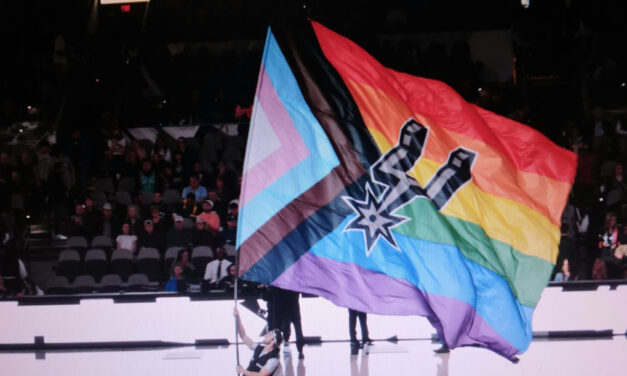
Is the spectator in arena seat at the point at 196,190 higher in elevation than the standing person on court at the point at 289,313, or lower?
higher

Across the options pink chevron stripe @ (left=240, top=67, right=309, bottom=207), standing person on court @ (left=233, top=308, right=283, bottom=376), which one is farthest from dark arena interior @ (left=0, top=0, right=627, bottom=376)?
pink chevron stripe @ (left=240, top=67, right=309, bottom=207)

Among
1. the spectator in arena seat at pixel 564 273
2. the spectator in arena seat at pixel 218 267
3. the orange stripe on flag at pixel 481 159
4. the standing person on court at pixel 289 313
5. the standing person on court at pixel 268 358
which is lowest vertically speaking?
the standing person on court at pixel 268 358

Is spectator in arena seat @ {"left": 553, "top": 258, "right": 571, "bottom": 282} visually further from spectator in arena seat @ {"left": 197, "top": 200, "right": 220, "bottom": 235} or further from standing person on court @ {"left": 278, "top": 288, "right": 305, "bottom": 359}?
spectator in arena seat @ {"left": 197, "top": 200, "right": 220, "bottom": 235}

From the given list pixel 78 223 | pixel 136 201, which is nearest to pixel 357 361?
pixel 136 201

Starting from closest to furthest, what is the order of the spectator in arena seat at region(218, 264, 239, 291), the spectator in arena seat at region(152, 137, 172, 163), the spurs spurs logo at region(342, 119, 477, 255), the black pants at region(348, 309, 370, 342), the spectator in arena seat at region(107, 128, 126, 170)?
the spurs spurs logo at region(342, 119, 477, 255) → the black pants at region(348, 309, 370, 342) → the spectator in arena seat at region(218, 264, 239, 291) → the spectator in arena seat at region(152, 137, 172, 163) → the spectator in arena seat at region(107, 128, 126, 170)

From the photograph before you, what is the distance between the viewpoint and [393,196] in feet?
26.8

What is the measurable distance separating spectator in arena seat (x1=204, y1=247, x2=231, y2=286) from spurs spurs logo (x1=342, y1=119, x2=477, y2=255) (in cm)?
717

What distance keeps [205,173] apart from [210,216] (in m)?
1.94

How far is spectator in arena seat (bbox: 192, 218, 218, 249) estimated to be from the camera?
1619cm

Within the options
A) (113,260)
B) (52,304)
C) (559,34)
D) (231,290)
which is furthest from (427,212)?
(559,34)

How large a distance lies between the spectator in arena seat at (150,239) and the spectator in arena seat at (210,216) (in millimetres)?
884

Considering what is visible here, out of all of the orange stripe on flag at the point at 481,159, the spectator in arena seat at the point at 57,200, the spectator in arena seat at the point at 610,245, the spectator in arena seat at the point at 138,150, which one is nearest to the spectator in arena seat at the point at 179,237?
the spectator in arena seat at the point at 138,150

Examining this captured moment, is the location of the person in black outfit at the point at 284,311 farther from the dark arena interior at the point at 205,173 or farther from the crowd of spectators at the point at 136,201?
the crowd of spectators at the point at 136,201

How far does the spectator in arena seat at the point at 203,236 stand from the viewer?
16.2 m
